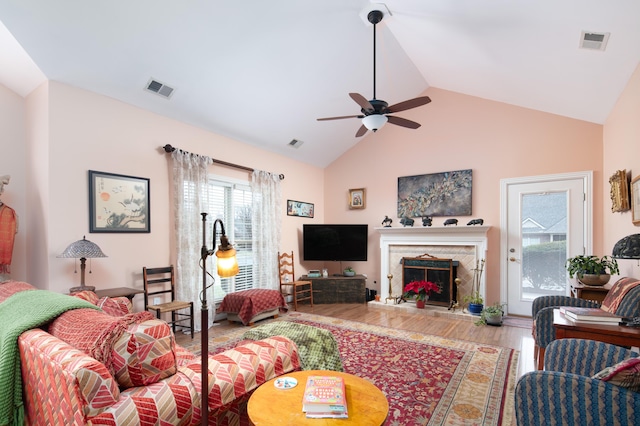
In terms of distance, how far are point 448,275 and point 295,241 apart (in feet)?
9.15

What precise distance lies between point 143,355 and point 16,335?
755 mm

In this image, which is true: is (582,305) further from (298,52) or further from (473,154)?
(298,52)

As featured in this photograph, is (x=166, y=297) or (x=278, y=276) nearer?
(x=166, y=297)

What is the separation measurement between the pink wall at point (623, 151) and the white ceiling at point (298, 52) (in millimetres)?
170

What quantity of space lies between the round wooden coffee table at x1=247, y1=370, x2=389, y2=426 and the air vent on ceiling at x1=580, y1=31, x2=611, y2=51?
338cm

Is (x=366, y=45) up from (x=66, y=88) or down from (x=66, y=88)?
up

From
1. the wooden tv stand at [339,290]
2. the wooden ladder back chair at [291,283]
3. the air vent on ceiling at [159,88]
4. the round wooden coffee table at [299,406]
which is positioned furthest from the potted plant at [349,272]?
the round wooden coffee table at [299,406]

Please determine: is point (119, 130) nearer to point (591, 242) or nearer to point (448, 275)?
point (448, 275)

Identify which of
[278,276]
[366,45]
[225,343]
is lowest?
[225,343]

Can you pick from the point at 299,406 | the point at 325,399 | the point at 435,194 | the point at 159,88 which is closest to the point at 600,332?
the point at 325,399

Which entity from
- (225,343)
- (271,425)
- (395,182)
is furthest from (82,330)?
(395,182)

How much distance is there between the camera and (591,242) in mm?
4449

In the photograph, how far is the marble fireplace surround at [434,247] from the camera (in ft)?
17.0

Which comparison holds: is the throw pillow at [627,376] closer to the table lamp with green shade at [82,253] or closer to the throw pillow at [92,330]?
A: the throw pillow at [92,330]
